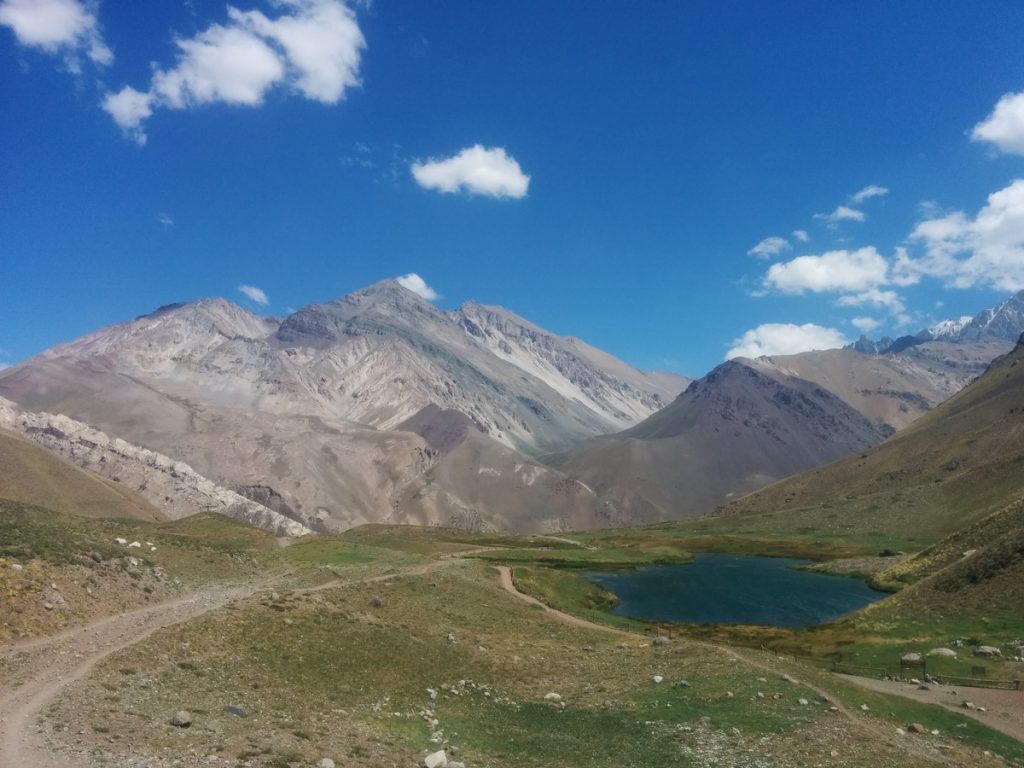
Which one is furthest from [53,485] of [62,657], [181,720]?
[181,720]

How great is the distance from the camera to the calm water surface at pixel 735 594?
3501 inches

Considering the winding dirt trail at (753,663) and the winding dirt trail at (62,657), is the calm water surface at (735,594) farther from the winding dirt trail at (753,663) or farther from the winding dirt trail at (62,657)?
the winding dirt trail at (62,657)

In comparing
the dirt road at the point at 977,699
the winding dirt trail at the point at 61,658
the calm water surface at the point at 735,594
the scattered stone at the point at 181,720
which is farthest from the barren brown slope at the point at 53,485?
the dirt road at the point at 977,699

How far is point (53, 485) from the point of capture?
6265 inches

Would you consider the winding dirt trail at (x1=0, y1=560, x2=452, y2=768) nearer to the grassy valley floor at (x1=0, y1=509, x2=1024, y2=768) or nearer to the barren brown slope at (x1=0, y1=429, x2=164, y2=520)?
the grassy valley floor at (x1=0, y1=509, x2=1024, y2=768)

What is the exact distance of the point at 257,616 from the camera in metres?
37.3

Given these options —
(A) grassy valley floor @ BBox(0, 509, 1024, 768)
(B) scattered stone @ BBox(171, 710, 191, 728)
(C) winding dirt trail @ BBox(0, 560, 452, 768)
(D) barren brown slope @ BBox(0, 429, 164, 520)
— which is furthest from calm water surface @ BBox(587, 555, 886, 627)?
(D) barren brown slope @ BBox(0, 429, 164, 520)

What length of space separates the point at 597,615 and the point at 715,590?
50.3 m

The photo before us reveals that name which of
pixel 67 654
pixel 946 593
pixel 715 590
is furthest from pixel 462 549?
pixel 67 654

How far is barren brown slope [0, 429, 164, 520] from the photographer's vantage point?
497 feet

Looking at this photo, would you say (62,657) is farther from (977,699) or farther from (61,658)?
(977,699)

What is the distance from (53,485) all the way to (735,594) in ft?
516

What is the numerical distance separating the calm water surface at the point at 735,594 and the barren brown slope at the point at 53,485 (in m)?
119

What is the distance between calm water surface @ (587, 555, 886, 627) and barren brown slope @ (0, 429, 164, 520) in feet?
391
